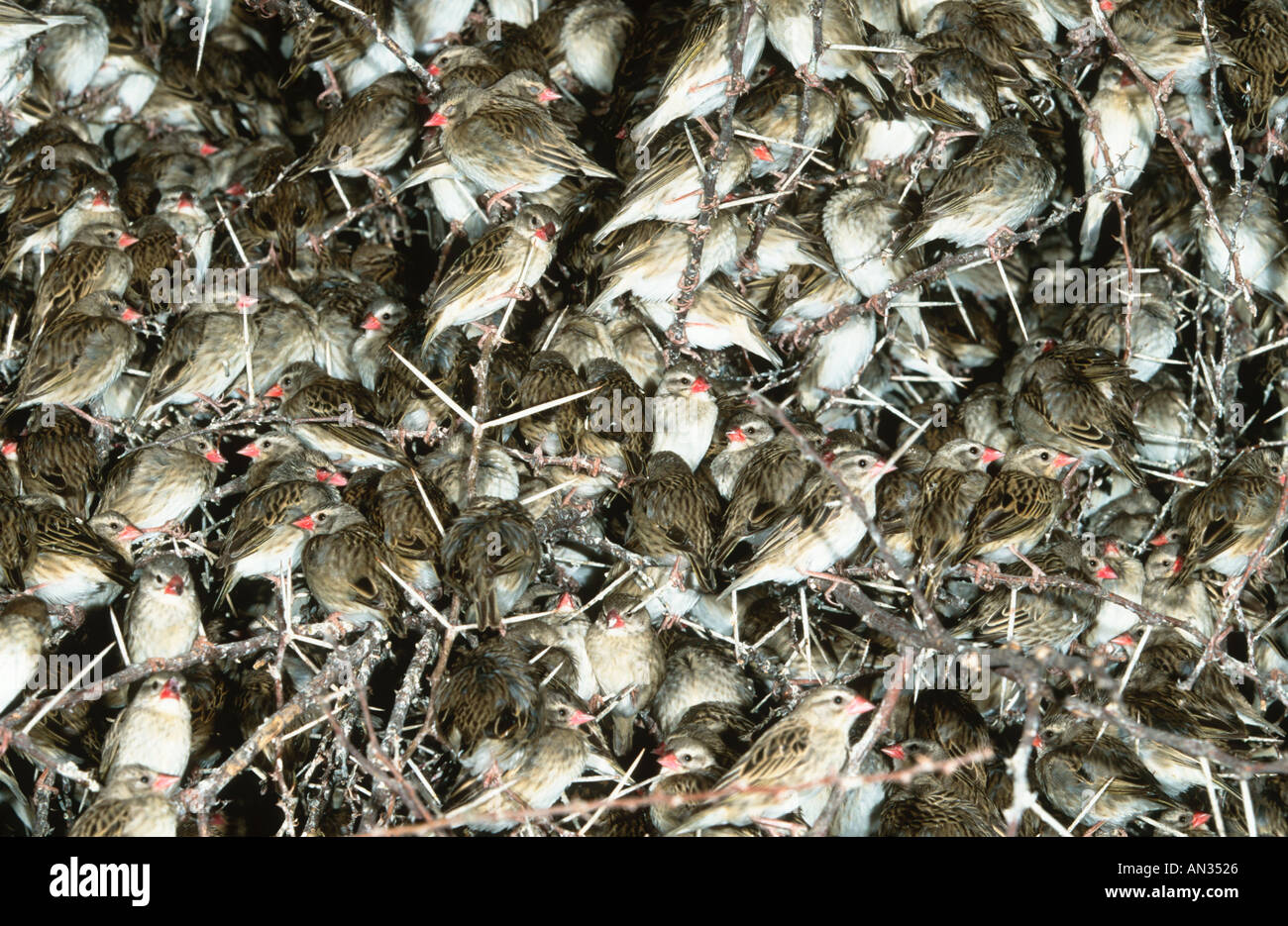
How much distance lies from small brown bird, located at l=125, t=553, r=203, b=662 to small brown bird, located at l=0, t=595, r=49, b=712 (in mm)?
411

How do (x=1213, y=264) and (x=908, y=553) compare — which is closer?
(x=908, y=553)

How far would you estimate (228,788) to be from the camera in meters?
6.91

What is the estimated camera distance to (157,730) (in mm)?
6125

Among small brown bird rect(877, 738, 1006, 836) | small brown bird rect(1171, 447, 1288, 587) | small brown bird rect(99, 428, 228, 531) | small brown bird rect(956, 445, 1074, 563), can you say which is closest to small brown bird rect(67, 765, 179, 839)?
small brown bird rect(99, 428, 228, 531)

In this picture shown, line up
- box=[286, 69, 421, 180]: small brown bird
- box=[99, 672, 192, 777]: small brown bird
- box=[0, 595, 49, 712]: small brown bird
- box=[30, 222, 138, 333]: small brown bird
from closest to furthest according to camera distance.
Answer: box=[99, 672, 192, 777]: small brown bird → box=[0, 595, 49, 712]: small brown bird → box=[30, 222, 138, 333]: small brown bird → box=[286, 69, 421, 180]: small brown bird

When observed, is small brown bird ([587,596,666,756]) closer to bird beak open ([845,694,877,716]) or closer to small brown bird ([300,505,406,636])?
small brown bird ([300,505,406,636])

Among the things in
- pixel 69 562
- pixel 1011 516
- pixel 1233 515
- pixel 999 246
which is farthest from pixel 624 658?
pixel 1233 515

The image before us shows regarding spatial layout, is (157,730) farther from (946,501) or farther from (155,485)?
(946,501)

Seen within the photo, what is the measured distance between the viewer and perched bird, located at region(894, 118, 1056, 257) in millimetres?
7543

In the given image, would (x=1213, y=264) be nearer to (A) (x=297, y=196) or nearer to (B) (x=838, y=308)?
(B) (x=838, y=308)

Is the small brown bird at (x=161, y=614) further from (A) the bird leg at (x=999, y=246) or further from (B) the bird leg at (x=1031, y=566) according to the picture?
(A) the bird leg at (x=999, y=246)

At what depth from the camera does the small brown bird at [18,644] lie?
6.40 meters

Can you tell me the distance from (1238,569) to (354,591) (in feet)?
14.7

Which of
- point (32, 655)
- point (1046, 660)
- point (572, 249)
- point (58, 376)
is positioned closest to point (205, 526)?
point (58, 376)
